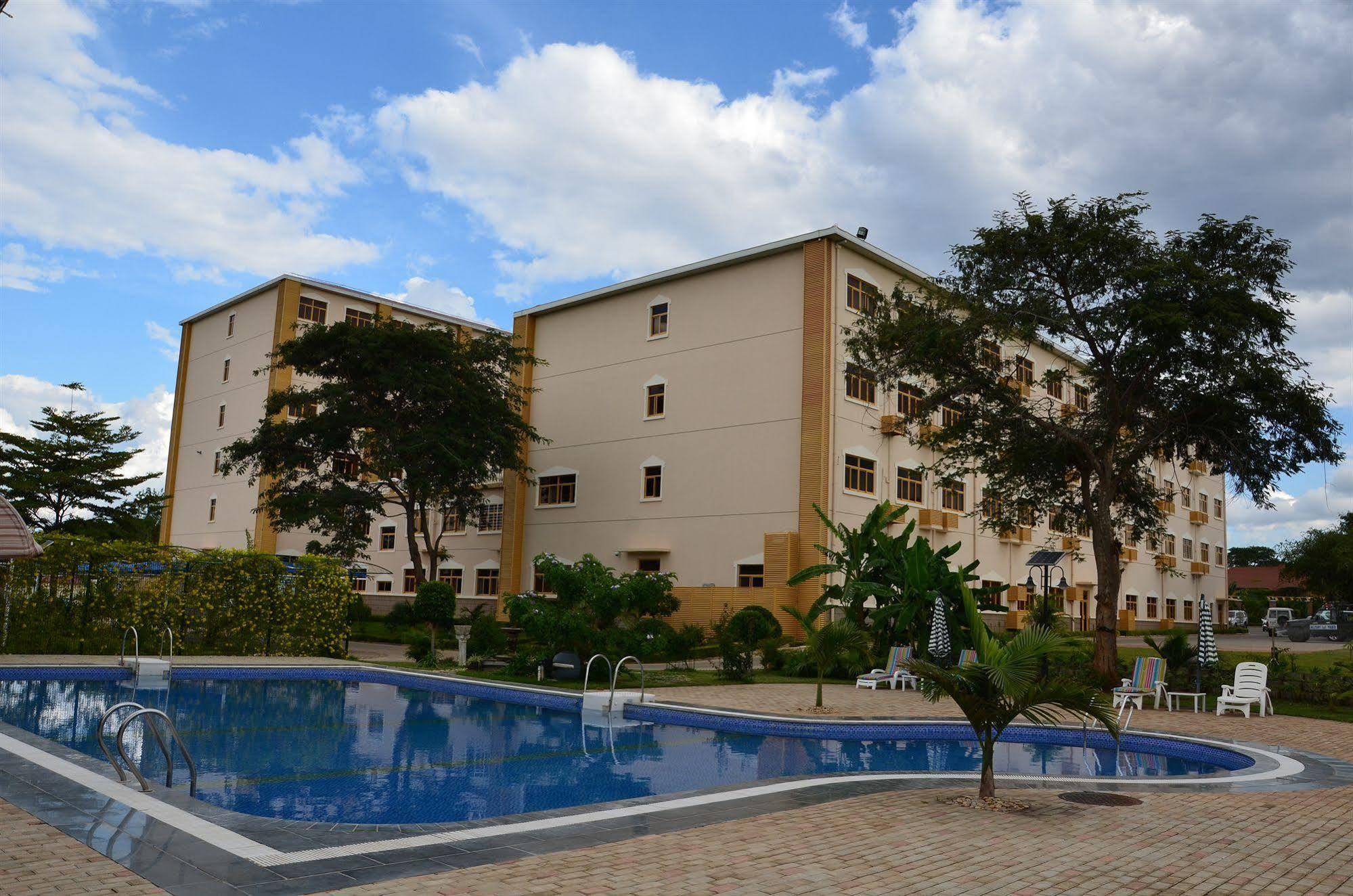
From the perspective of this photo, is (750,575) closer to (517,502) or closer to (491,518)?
(517,502)

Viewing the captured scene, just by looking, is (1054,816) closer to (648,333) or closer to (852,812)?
(852,812)

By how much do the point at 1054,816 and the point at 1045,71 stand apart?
10097mm

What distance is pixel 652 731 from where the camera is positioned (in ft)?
46.1

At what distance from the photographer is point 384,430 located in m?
34.2

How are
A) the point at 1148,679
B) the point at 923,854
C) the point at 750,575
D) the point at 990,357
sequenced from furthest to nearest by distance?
the point at 750,575 → the point at 990,357 → the point at 1148,679 → the point at 923,854

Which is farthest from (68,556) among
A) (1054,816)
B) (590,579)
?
(1054,816)

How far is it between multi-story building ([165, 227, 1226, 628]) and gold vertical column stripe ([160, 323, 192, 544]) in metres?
10.9

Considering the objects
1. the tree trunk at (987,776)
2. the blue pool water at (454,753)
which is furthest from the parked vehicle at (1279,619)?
the tree trunk at (987,776)

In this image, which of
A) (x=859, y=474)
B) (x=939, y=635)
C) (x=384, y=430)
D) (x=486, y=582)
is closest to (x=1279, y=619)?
(x=859, y=474)

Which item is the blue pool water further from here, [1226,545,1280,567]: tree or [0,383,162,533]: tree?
[1226,545,1280,567]: tree

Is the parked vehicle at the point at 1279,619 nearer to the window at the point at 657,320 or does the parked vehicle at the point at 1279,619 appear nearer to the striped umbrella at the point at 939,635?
the window at the point at 657,320

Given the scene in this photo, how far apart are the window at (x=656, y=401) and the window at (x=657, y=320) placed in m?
1.77

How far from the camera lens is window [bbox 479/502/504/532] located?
40.9 meters

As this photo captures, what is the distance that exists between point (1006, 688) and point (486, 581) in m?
35.0
